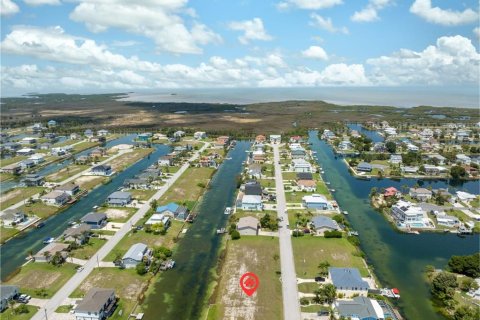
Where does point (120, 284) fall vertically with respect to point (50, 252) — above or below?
below

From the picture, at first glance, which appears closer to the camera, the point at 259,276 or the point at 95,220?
the point at 259,276

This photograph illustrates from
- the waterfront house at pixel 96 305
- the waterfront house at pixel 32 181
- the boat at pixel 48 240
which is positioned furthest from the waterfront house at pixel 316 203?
the waterfront house at pixel 32 181

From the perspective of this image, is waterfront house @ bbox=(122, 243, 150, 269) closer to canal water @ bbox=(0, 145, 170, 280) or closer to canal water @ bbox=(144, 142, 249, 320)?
canal water @ bbox=(144, 142, 249, 320)

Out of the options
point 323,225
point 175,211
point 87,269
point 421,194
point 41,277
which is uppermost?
point 421,194

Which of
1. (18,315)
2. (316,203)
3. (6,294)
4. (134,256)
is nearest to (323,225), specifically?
(316,203)

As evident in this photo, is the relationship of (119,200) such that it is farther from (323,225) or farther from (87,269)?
(323,225)

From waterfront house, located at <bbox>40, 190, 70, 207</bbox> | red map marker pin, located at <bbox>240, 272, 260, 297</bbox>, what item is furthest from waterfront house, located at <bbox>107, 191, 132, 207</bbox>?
red map marker pin, located at <bbox>240, 272, 260, 297</bbox>

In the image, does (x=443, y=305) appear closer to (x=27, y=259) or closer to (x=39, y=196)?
(x=27, y=259)
